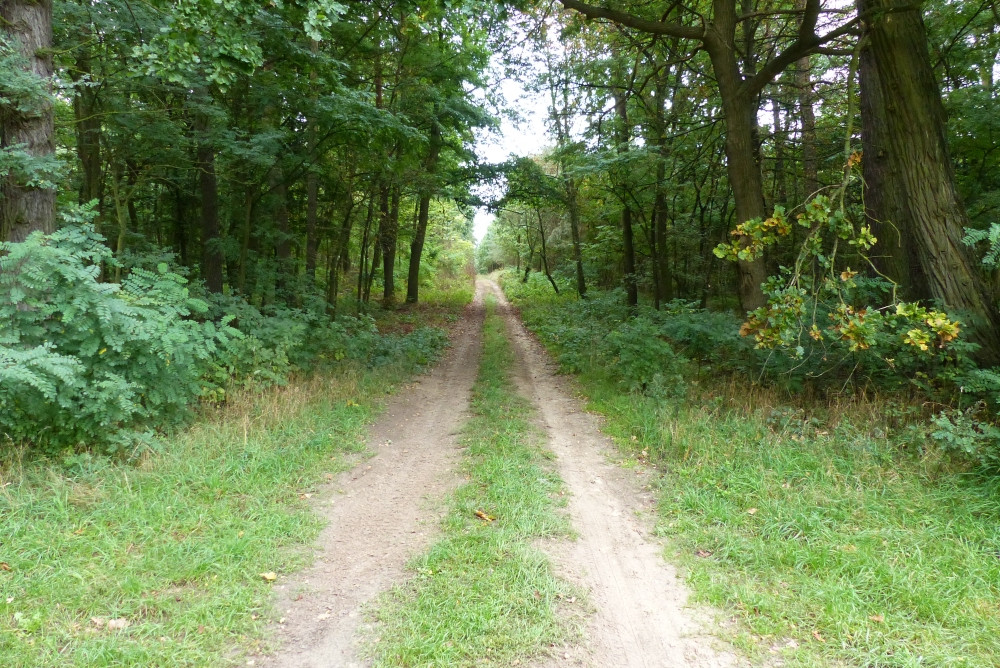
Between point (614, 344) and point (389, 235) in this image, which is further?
point (389, 235)

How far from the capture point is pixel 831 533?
4.01 m

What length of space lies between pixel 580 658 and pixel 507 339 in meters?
13.0

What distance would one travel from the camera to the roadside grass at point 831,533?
3.04m

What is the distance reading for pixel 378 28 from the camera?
12273 millimetres

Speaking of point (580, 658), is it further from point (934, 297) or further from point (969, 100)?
point (969, 100)

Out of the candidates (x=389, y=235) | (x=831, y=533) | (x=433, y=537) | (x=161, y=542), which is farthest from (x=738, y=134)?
(x=389, y=235)

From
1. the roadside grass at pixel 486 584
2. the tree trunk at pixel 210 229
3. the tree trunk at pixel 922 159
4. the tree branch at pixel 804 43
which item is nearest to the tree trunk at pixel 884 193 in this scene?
the tree trunk at pixel 922 159

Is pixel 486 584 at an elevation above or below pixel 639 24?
below

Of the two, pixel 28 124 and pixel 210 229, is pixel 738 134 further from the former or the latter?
pixel 210 229

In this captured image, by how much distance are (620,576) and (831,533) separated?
5.81ft

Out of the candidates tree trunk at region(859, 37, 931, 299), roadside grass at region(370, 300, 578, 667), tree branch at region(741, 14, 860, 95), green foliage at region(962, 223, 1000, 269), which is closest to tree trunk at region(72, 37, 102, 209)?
roadside grass at region(370, 300, 578, 667)

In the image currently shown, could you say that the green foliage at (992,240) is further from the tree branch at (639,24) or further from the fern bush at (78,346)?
the fern bush at (78,346)

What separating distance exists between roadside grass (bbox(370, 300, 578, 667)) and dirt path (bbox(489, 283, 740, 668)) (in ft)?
0.63

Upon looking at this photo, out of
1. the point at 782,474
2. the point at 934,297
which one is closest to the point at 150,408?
the point at 782,474
